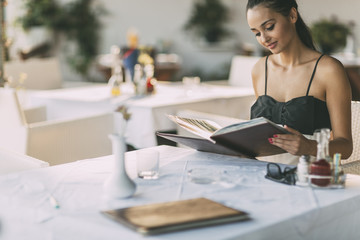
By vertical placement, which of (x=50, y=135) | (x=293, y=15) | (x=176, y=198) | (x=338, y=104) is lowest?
(x=50, y=135)

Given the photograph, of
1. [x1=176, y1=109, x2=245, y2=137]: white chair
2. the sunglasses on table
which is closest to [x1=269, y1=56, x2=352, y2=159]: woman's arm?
the sunglasses on table

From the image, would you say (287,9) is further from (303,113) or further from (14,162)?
(14,162)

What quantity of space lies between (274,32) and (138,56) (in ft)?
8.53

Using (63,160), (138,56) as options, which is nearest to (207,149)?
(63,160)

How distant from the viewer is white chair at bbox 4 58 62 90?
5294 mm

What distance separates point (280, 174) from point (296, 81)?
2.78 feet

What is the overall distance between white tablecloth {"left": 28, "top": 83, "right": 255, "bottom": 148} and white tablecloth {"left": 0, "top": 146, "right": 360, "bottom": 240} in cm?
191

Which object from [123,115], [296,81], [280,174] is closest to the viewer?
Result: [123,115]

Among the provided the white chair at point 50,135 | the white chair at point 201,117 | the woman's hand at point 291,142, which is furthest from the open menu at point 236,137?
the white chair at point 50,135

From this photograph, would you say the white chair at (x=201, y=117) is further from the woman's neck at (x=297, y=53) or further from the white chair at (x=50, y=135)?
the woman's neck at (x=297, y=53)

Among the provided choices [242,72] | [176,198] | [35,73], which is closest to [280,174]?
[176,198]

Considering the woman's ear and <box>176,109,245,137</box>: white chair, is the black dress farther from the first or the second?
<box>176,109,245,137</box>: white chair

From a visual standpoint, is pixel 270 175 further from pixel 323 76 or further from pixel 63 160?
pixel 63 160

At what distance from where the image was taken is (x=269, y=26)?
2232mm
